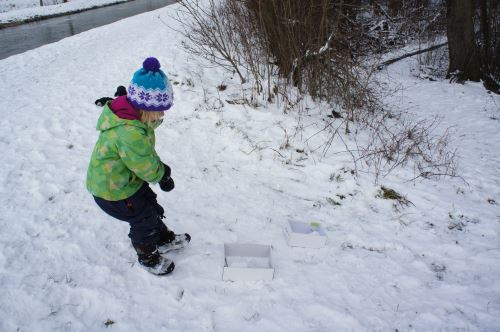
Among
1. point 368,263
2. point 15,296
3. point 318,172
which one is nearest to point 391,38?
point 318,172

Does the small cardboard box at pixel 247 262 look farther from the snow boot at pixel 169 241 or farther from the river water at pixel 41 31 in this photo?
the river water at pixel 41 31

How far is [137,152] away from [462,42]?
894cm

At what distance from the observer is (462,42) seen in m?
7.93

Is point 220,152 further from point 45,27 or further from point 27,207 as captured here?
point 45,27

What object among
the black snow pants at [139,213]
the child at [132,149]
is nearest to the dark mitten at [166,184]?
the child at [132,149]

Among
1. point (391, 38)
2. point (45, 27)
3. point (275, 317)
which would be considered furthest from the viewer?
point (45, 27)

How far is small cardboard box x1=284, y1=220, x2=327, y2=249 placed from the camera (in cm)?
279

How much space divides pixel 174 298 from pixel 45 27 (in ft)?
59.3

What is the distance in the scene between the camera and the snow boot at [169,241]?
8.97 feet

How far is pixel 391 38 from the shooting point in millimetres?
10867

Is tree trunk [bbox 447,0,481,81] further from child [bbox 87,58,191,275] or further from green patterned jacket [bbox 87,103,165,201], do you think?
green patterned jacket [bbox 87,103,165,201]

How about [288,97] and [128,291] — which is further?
[288,97]

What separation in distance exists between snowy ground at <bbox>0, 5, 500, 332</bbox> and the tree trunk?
124 inches

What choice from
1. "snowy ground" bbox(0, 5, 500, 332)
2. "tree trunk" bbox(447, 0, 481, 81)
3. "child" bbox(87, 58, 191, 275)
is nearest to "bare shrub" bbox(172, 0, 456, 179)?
"snowy ground" bbox(0, 5, 500, 332)
